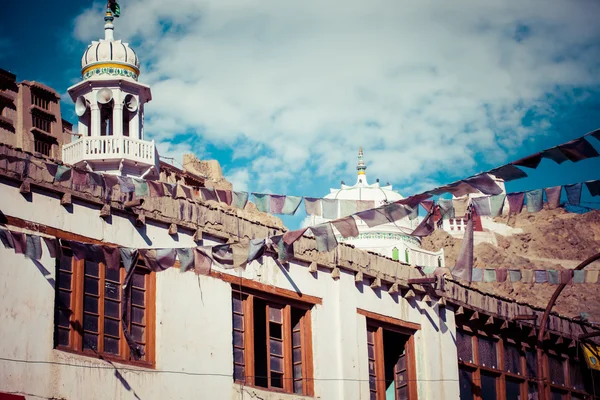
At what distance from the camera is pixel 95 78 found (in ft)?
107

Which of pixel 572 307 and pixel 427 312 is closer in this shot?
pixel 427 312

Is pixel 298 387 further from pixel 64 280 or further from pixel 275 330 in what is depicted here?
pixel 64 280

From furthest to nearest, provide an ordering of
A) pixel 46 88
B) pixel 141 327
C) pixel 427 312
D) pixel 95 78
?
pixel 46 88 → pixel 95 78 → pixel 427 312 → pixel 141 327

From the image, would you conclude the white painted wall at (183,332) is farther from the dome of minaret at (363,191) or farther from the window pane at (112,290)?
the dome of minaret at (363,191)

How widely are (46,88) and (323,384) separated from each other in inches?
1504

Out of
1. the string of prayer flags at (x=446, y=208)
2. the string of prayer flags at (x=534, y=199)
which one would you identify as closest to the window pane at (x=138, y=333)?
the string of prayer flags at (x=446, y=208)

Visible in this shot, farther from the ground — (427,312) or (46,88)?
(46,88)

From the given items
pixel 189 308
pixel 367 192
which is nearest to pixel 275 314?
pixel 189 308

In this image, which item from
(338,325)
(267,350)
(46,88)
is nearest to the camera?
(267,350)

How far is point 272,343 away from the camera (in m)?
22.3

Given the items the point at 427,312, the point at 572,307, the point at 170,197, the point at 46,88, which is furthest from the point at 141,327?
the point at 572,307

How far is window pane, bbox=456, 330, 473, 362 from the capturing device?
27.6 meters

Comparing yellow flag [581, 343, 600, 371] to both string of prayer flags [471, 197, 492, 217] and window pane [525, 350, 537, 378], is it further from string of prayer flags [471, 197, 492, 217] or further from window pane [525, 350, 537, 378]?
string of prayer flags [471, 197, 492, 217]

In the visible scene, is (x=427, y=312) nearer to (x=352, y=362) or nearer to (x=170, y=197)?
(x=352, y=362)
